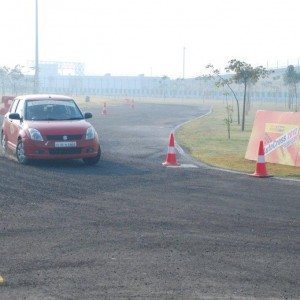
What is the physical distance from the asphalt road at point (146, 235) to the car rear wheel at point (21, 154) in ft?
3.41

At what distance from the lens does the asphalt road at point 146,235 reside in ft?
22.5

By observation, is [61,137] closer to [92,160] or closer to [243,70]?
[92,160]

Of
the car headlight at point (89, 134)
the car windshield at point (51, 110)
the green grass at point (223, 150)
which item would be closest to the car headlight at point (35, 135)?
the car windshield at point (51, 110)

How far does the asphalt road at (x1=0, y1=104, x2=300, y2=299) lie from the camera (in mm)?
6855

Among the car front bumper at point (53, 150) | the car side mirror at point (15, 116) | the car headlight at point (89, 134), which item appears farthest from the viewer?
the car side mirror at point (15, 116)

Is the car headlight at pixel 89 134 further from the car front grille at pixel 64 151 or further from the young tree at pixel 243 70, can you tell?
the young tree at pixel 243 70

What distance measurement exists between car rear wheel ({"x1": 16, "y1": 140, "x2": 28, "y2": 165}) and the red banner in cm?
607

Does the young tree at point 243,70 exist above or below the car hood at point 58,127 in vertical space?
above

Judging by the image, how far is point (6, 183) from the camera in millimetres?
13805

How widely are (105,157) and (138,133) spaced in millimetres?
11653

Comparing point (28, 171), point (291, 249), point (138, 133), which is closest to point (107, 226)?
point (291, 249)

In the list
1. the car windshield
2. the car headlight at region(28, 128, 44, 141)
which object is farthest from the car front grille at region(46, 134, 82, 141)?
the car windshield

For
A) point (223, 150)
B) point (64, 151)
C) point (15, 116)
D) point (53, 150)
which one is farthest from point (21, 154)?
point (223, 150)

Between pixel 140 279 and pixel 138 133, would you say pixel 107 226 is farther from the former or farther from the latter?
pixel 138 133
